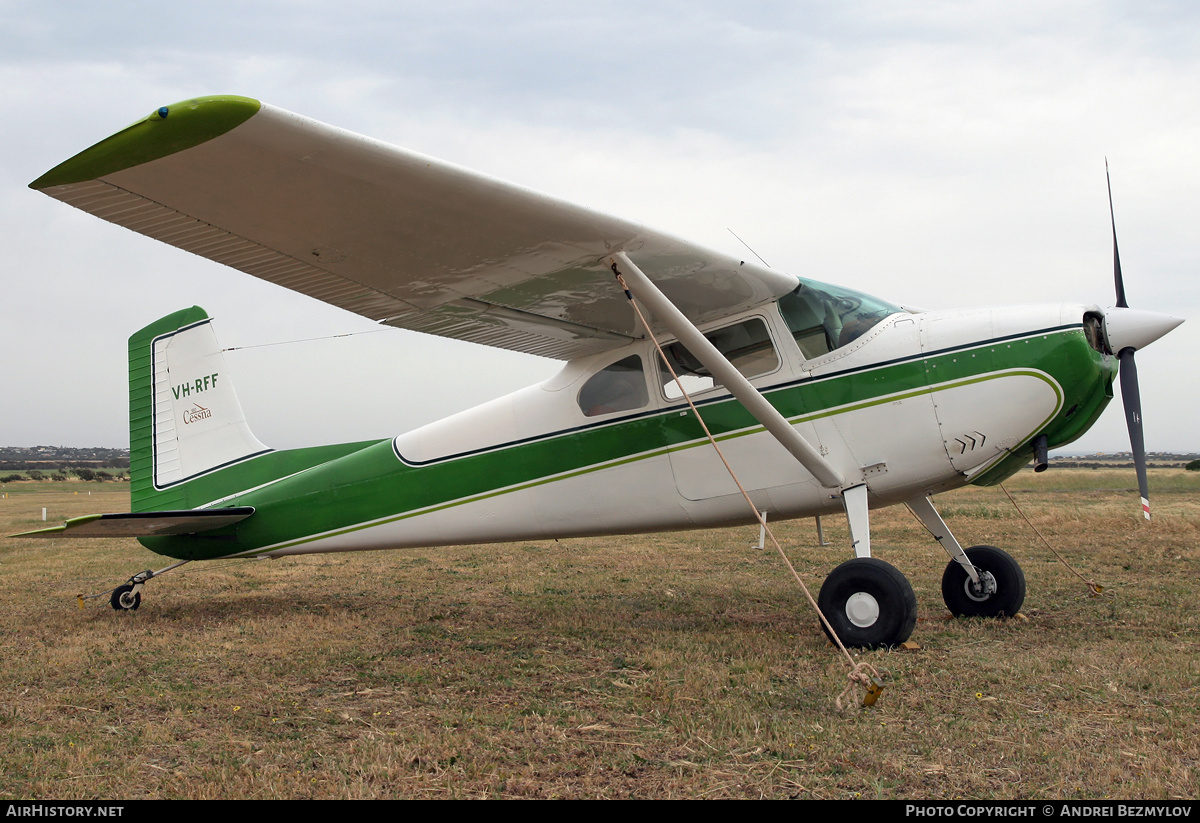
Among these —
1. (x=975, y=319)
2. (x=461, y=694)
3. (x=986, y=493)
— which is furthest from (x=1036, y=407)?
(x=986, y=493)

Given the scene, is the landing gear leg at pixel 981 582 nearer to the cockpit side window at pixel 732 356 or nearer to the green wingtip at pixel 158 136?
the cockpit side window at pixel 732 356

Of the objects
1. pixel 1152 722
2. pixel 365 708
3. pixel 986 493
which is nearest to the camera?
pixel 1152 722

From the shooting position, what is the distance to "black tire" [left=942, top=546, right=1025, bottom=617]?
6613 millimetres

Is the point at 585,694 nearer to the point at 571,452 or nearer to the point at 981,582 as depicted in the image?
the point at 571,452

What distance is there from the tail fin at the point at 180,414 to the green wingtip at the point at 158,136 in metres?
4.92

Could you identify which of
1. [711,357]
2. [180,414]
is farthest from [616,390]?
[180,414]

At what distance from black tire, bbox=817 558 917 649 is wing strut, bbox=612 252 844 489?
86 cm

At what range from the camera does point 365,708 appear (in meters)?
4.50

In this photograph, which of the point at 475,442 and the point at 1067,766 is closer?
the point at 1067,766

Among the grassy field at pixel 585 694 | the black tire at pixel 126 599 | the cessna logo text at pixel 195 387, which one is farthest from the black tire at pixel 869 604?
the cessna logo text at pixel 195 387

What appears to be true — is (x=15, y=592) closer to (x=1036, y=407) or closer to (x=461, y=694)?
(x=461, y=694)

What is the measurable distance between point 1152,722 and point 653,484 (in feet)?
12.1

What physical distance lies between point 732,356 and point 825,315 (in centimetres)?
78

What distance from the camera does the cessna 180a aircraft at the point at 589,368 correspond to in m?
4.36
